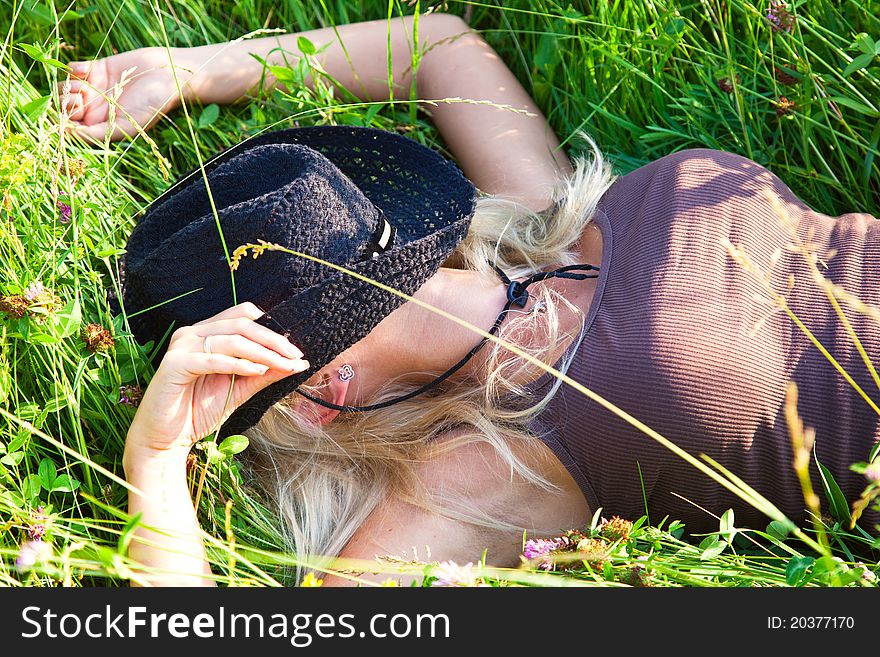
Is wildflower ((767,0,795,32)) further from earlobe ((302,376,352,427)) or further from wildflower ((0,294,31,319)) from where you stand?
wildflower ((0,294,31,319))

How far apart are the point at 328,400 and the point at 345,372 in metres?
0.09

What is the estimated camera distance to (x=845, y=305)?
5.57ft

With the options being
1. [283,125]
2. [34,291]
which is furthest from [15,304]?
[283,125]

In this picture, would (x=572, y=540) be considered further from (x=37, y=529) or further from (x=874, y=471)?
(x=37, y=529)

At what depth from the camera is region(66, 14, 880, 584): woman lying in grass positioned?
1.63 m

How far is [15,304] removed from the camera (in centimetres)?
156

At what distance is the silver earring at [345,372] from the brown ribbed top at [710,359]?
0.45 meters

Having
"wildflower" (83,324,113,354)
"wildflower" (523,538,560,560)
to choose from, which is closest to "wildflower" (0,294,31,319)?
"wildflower" (83,324,113,354)

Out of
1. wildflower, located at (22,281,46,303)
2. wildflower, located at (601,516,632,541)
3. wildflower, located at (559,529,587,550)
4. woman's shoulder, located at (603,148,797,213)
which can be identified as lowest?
wildflower, located at (559,529,587,550)

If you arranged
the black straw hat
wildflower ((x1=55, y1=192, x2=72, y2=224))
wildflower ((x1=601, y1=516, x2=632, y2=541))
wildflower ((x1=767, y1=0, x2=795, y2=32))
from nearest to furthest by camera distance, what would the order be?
1. wildflower ((x1=601, y1=516, x2=632, y2=541))
2. the black straw hat
3. wildflower ((x1=55, y1=192, x2=72, y2=224))
4. wildflower ((x1=767, y1=0, x2=795, y2=32))

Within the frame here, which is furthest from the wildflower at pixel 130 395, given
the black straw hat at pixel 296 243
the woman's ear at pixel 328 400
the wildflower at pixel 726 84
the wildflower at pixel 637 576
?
the wildflower at pixel 726 84

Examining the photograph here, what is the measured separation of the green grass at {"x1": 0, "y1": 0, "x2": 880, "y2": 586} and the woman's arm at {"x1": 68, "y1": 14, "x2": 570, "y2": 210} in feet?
0.27

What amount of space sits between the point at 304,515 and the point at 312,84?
1257 mm
